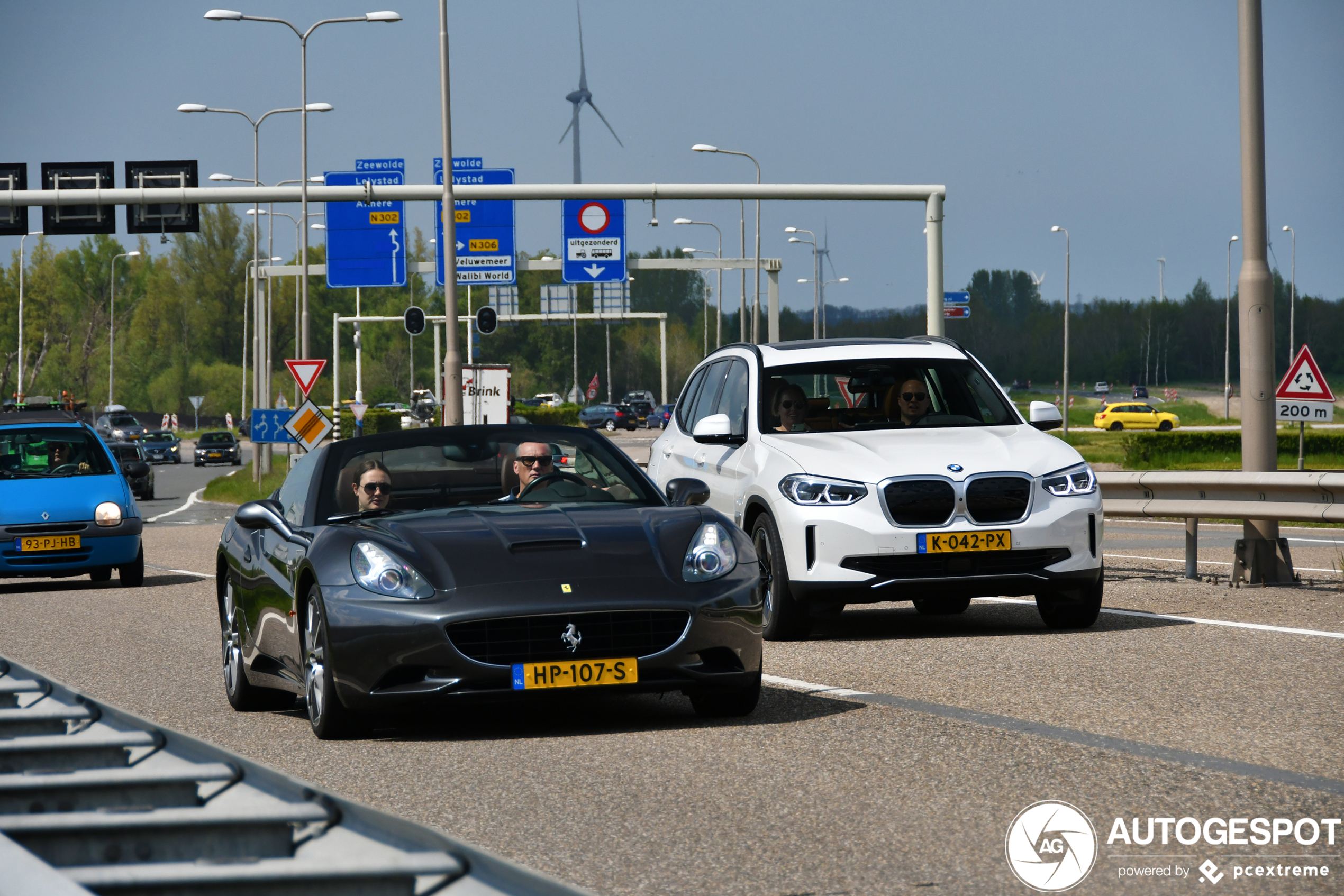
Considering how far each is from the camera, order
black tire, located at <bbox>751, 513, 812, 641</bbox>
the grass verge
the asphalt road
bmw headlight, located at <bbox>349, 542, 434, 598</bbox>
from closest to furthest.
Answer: the asphalt road < bmw headlight, located at <bbox>349, 542, 434, 598</bbox> < black tire, located at <bbox>751, 513, 812, 641</bbox> < the grass verge

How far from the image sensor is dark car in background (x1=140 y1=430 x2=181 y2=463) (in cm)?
8019

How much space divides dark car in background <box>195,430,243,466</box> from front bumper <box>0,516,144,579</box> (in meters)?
62.2

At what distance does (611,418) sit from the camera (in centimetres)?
9844

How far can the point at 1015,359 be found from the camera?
625ft

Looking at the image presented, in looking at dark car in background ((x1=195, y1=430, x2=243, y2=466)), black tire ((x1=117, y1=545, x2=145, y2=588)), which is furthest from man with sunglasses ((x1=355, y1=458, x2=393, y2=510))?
dark car in background ((x1=195, y1=430, x2=243, y2=466))

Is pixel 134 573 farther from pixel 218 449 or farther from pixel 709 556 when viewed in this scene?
pixel 218 449

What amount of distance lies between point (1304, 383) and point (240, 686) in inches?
582

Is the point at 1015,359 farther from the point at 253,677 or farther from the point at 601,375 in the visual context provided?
the point at 253,677

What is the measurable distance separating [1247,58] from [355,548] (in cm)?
928

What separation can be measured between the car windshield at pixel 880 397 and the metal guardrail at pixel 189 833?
854 cm

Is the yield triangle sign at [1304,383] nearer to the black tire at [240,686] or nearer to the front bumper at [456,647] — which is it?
the black tire at [240,686]

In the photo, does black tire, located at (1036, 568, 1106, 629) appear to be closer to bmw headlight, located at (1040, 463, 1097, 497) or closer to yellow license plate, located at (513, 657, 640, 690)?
bmw headlight, located at (1040, 463, 1097, 497)

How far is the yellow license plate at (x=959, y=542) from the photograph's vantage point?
10.3 m

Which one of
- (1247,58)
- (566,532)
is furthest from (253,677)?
(1247,58)
